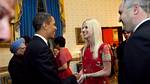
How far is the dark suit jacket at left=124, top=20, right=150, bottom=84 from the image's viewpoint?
1.70 metres

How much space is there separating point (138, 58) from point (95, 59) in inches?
76.8

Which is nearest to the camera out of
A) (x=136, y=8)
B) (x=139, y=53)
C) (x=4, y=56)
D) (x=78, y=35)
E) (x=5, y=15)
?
(x=5, y=15)

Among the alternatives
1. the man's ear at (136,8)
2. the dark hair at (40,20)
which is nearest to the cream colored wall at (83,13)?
the dark hair at (40,20)

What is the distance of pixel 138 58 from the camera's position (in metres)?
1.72

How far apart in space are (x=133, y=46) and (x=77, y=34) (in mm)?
8175

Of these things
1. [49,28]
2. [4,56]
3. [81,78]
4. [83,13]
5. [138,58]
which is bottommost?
[81,78]

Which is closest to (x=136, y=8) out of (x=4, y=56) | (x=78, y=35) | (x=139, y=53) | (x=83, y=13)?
(x=139, y=53)

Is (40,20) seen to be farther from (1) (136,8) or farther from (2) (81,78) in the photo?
(1) (136,8)

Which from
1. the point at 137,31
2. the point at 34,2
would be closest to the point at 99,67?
the point at 137,31

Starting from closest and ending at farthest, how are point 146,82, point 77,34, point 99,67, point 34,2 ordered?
point 146,82
point 99,67
point 34,2
point 77,34

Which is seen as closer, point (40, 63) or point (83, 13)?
point (40, 63)

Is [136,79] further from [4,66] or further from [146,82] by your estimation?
[4,66]

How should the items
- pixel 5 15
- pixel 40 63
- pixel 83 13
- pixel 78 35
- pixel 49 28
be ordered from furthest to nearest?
pixel 83 13 → pixel 78 35 → pixel 49 28 → pixel 40 63 → pixel 5 15

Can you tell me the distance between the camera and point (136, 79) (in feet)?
5.69
